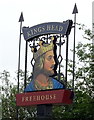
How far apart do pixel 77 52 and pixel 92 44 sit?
3.39 feet

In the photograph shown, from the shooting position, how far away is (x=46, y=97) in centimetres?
1864

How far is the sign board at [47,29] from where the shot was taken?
62.0ft

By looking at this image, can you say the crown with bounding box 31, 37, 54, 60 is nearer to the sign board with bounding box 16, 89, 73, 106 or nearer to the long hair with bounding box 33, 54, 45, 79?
the long hair with bounding box 33, 54, 45, 79

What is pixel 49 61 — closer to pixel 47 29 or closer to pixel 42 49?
pixel 42 49

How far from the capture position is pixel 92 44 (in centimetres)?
2233

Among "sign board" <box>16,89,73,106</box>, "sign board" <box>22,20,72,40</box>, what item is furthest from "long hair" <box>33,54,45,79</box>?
"sign board" <box>22,20,72,40</box>

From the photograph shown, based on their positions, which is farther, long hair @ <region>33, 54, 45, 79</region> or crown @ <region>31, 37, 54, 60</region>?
long hair @ <region>33, 54, 45, 79</region>

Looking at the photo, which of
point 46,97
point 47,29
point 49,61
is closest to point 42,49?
point 49,61

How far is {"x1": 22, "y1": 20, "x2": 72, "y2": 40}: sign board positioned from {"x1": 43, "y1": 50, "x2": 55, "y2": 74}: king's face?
3.43 ft

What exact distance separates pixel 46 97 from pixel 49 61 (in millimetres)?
1797

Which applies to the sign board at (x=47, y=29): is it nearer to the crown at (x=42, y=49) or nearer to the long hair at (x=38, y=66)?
the crown at (x=42, y=49)

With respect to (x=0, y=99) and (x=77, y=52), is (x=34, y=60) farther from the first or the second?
(x=0, y=99)

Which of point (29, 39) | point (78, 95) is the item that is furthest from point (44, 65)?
point (78, 95)

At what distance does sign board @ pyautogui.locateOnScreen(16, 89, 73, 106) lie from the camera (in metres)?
18.2
